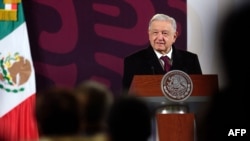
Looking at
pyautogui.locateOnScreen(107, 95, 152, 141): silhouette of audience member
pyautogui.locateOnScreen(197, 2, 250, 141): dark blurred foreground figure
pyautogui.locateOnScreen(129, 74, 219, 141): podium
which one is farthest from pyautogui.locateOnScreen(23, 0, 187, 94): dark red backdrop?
pyautogui.locateOnScreen(107, 95, 152, 141): silhouette of audience member

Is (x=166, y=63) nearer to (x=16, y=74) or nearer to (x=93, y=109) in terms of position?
(x=16, y=74)

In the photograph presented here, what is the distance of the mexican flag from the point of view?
5.39 m

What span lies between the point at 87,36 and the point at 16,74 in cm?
80

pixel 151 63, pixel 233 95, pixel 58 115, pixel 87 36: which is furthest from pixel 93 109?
pixel 87 36

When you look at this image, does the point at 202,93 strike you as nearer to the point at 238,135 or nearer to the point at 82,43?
the point at 238,135

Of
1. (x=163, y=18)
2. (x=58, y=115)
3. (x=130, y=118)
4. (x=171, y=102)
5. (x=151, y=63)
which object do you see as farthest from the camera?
(x=163, y=18)

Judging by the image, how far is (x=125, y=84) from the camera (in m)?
5.48

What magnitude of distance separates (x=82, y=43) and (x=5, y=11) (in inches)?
32.0

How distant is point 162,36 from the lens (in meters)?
5.44

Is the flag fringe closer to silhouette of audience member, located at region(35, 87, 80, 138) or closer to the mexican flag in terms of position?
the mexican flag

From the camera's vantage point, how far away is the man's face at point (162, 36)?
5434 mm

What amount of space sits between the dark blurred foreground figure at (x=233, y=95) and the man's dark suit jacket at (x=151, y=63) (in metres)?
3.20

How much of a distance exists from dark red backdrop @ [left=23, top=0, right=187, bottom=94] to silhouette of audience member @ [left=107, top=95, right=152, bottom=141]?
439 cm

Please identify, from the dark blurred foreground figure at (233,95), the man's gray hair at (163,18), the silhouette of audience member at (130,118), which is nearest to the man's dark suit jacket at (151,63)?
the man's gray hair at (163,18)
